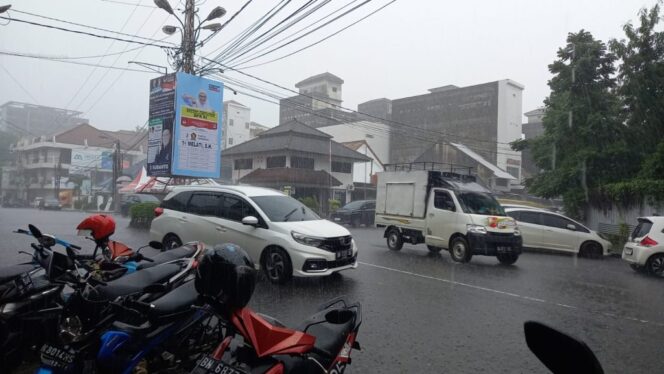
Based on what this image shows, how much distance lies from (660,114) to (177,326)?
2120 cm

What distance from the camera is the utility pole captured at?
59.6ft

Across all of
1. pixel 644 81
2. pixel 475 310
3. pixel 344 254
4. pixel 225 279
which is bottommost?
pixel 475 310

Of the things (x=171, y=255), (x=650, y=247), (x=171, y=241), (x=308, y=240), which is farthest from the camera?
(x=650, y=247)

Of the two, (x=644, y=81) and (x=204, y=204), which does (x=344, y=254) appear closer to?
(x=204, y=204)

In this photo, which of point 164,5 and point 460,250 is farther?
point 164,5

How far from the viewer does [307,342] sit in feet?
8.34

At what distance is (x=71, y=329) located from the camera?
3.07 m

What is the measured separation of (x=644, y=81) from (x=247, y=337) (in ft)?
68.5

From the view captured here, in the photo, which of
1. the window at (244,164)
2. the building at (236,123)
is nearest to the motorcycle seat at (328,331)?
the window at (244,164)

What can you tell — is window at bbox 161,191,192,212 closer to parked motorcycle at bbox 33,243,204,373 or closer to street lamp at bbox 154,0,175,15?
parked motorcycle at bbox 33,243,204,373

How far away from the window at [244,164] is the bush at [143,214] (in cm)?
1881

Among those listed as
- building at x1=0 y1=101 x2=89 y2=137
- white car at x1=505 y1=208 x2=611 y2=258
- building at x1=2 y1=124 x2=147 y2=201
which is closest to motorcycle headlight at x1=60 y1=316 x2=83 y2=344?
white car at x1=505 y1=208 x2=611 y2=258

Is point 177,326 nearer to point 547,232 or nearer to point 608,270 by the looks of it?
point 608,270

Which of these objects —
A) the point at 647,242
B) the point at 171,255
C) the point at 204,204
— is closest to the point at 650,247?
the point at 647,242
